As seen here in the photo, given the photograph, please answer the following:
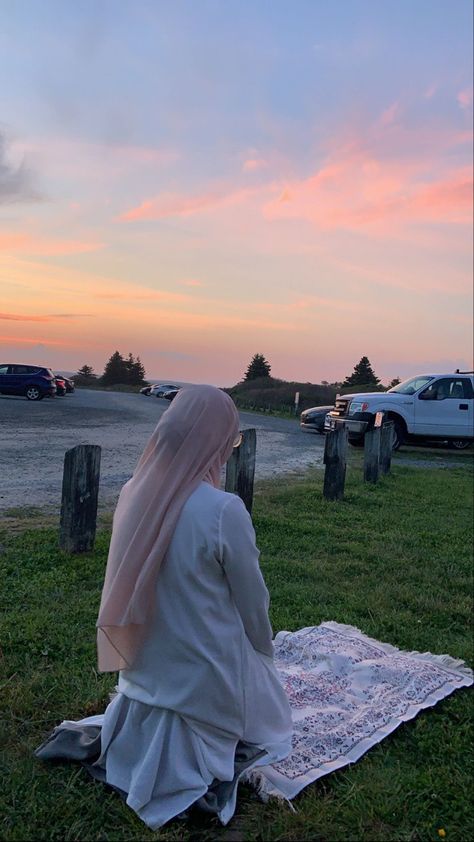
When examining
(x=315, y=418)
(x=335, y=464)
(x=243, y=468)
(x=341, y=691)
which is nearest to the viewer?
(x=341, y=691)

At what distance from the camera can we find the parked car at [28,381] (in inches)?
223

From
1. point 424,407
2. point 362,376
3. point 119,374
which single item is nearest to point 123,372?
point 119,374

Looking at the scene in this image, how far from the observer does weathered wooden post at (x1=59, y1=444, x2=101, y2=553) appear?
565 cm

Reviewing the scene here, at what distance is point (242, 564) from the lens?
264 centimetres

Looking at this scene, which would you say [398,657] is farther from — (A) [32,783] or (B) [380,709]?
(A) [32,783]

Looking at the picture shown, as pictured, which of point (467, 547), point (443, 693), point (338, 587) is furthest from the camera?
point (467, 547)

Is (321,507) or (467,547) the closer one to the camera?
(467,547)

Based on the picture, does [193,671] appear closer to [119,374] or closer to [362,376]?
[119,374]

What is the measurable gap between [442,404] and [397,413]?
132 centimetres

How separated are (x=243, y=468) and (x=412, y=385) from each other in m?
11.7

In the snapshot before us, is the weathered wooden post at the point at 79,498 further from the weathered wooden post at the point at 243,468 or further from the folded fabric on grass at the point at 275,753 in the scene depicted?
the folded fabric on grass at the point at 275,753

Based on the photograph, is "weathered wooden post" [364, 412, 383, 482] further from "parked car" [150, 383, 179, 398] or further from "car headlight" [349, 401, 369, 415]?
"parked car" [150, 383, 179, 398]

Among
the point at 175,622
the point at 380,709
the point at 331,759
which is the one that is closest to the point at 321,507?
the point at 380,709

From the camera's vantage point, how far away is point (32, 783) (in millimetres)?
2816
